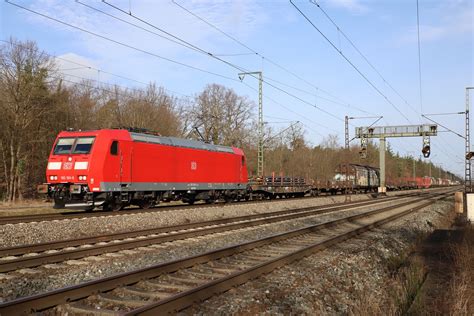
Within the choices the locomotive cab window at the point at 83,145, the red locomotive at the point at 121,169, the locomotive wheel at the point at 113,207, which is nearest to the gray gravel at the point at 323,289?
the red locomotive at the point at 121,169

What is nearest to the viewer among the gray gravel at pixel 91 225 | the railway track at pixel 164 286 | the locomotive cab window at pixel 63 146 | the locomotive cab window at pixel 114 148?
the railway track at pixel 164 286

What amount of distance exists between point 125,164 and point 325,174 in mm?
42580

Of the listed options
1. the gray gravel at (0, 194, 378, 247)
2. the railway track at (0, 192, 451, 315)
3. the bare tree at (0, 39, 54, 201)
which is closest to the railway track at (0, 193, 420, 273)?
the gray gravel at (0, 194, 378, 247)

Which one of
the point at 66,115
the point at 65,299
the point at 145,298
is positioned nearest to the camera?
the point at 65,299

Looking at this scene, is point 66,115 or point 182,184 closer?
point 182,184

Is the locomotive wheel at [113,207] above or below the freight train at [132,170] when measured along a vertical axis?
below

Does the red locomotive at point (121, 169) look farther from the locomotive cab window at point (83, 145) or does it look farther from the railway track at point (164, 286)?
the railway track at point (164, 286)

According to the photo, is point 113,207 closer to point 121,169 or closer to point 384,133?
point 121,169

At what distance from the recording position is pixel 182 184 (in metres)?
22.3

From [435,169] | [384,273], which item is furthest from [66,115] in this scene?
[435,169]

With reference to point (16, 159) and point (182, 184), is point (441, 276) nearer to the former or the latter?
point (182, 184)

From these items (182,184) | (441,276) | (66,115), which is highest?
(66,115)

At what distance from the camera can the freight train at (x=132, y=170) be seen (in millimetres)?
16984

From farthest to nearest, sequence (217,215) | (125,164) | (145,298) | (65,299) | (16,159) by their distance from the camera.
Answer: (16,159)
(217,215)
(125,164)
(145,298)
(65,299)
